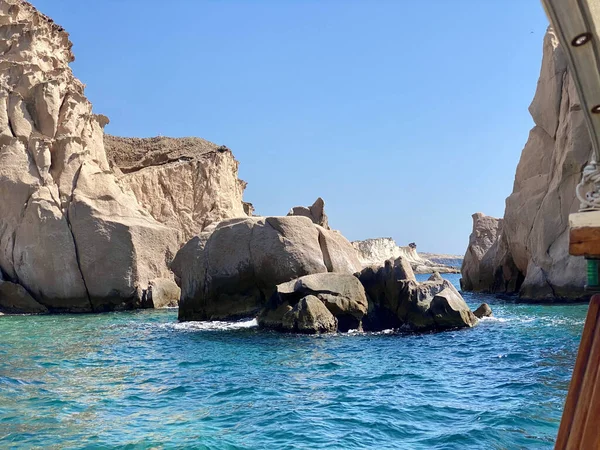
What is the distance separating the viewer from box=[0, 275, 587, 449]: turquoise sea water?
26.0ft

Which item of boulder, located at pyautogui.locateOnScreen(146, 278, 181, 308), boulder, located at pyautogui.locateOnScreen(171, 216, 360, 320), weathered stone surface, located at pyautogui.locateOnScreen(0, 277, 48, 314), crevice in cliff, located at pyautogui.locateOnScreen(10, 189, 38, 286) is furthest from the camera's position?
boulder, located at pyautogui.locateOnScreen(146, 278, 181, 308)

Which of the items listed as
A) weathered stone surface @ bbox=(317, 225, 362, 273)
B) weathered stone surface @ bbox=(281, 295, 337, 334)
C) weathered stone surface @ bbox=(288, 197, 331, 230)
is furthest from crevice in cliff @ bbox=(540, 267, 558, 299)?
weathered stone surface @ bbox=(281, 295, 337, 334)

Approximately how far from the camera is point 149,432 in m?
8.09

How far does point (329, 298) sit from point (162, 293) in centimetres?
1359

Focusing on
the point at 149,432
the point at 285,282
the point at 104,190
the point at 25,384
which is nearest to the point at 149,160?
the point at 104,190

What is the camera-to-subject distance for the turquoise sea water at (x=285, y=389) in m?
7.93

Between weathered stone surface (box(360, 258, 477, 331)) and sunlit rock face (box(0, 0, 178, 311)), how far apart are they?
45.1 ft

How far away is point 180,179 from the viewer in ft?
132

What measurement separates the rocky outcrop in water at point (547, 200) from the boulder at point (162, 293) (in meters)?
17.6

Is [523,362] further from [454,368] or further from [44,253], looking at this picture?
[44,253]

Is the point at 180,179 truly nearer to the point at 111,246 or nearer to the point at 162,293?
the point at 111,246

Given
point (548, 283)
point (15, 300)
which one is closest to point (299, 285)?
point (548, 283)

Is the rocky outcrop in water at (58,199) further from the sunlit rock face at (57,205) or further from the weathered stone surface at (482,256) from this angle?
the weathered stone surface at (482,256)

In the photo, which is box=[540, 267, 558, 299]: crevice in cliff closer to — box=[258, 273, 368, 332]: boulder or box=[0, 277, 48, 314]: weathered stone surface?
box=[258, 273, 368, 332]: boulder
